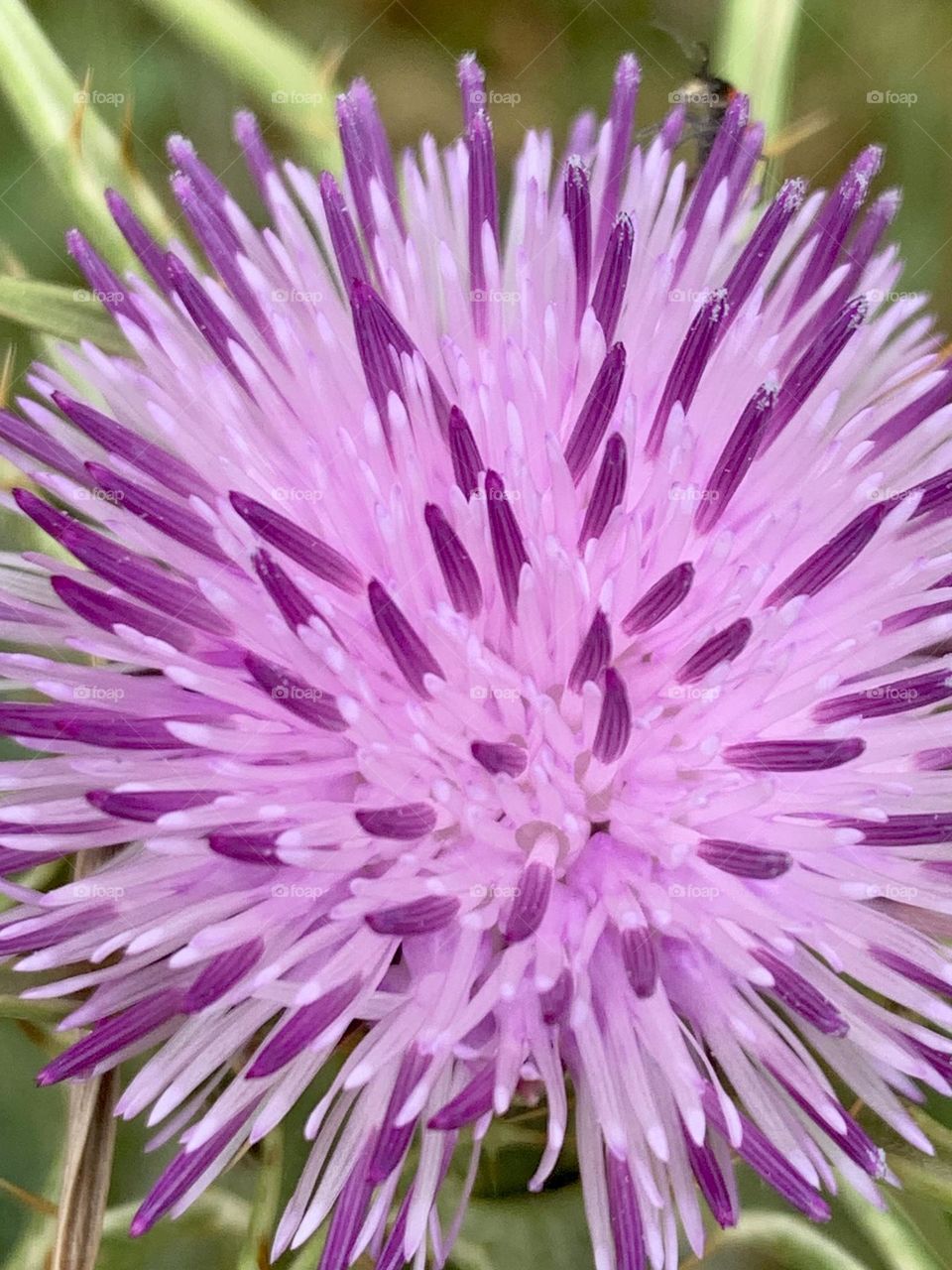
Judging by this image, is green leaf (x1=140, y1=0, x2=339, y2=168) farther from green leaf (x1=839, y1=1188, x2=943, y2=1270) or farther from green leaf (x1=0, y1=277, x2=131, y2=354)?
green leaf (x1=839, y1=1188, x2=943, y2=1270)

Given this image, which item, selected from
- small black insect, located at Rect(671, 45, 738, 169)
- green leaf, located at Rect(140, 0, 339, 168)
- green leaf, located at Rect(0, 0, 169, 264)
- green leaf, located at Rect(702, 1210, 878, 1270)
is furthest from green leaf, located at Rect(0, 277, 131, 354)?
green leaf, located at Rect(702, 1210, 878, 1270)

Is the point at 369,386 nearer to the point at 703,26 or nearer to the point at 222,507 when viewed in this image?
the point at 222,507

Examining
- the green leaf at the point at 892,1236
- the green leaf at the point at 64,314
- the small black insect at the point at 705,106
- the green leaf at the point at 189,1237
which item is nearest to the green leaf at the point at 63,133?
the green leaf at the point at 64,314

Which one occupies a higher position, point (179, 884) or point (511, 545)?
point (511, 545)

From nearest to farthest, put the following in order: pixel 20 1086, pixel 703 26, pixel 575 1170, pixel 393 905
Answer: pixel 393 905 → pixel 575 1170 → pixel 20 1086 → pixel 703 26

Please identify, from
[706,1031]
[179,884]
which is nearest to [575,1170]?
[706,1031]

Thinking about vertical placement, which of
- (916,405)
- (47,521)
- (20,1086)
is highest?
(916,405)
